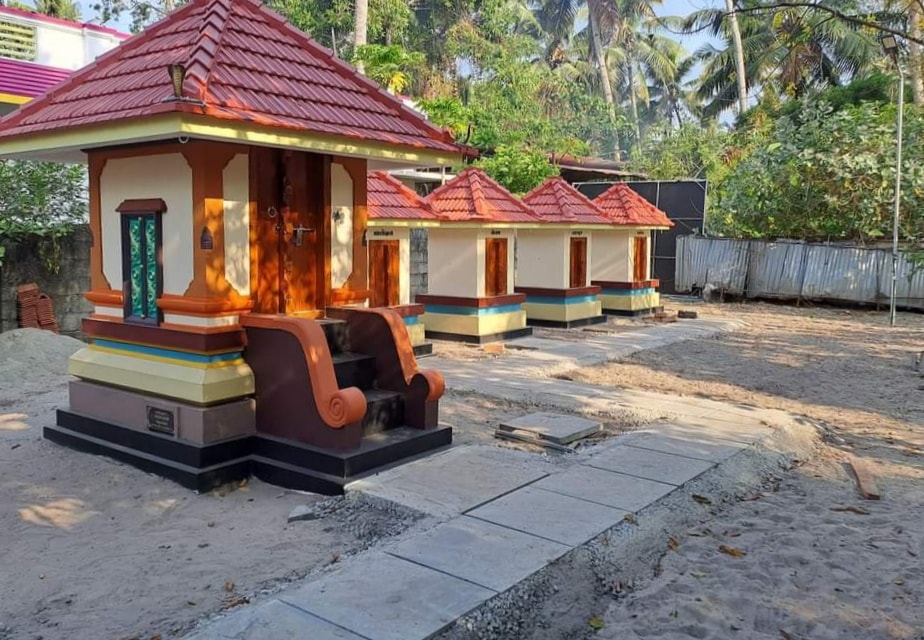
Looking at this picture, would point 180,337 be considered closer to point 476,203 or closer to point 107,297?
point 107,297

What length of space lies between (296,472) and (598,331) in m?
10.9

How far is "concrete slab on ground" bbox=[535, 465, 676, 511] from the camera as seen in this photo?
18.3 ft

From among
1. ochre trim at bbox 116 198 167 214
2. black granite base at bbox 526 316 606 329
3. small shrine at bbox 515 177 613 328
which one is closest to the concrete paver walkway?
ochre trim at bbox 116 198 167 214

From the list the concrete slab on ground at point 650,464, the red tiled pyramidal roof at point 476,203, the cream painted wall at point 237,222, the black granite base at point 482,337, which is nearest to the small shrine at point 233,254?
the cream painted wall at point 237,222

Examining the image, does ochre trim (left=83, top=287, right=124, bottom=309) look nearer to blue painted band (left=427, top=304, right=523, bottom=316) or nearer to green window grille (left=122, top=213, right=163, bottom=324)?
green window grille (left=122, top=213, right=163, bottom=324)

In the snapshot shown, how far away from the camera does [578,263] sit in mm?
16828

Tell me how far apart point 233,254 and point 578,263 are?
37.5 ft

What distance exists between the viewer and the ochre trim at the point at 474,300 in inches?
557

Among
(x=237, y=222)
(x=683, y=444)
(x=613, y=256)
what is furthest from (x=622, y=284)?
(x=237, y=222)

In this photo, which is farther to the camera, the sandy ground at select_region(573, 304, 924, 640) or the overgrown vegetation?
the overgrown vegetation

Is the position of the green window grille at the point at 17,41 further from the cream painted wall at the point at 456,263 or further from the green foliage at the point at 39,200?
the cream painted wall at the point at 456,263

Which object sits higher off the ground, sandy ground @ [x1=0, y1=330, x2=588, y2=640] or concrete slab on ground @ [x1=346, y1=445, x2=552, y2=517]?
concrete slab on ground @ [x1=346, y1=445, x2=552, y2=517]

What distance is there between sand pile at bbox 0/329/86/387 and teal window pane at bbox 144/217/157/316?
4.65 metres

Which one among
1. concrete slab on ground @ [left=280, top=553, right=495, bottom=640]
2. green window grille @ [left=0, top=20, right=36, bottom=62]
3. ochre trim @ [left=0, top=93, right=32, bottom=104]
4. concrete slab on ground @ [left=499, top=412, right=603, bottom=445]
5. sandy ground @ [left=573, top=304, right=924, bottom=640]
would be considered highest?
green window grille @ [left=0, top=20, right=36, bottom=62]
